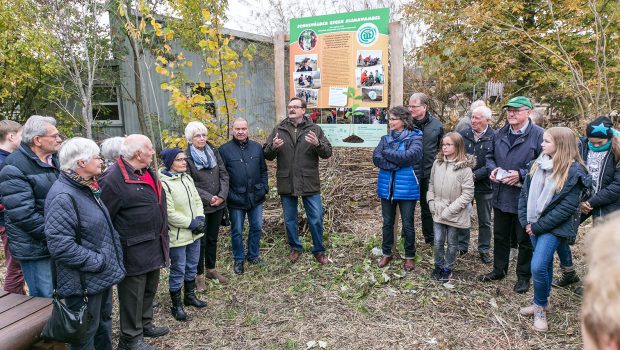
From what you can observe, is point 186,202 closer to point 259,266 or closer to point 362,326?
point 259,266

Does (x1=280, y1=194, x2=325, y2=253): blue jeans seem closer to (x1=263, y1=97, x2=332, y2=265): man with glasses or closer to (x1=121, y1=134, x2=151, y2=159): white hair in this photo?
(x1=263, y1=97, x2=332, y2=265): man with glasses

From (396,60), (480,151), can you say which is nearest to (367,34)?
(396,60)

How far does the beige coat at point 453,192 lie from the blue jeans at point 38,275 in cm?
372

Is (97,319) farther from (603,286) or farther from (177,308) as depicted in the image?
(603,286)

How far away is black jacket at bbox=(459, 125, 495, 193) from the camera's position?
15.1 ft

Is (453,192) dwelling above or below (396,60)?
below

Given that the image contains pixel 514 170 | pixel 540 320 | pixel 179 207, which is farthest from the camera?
pixel 514 170

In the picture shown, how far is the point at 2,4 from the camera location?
885 centimetres

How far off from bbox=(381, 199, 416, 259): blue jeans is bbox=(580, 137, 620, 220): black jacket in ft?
5.65

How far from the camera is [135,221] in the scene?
3266 mm

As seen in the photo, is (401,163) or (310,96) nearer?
(401,163)

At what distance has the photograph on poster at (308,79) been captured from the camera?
5426 millimetres

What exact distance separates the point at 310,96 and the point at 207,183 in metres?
1.90

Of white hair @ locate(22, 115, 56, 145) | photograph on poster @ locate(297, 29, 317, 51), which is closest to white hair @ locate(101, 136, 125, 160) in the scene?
white hair @ locate(22, 115, 56, 145)
